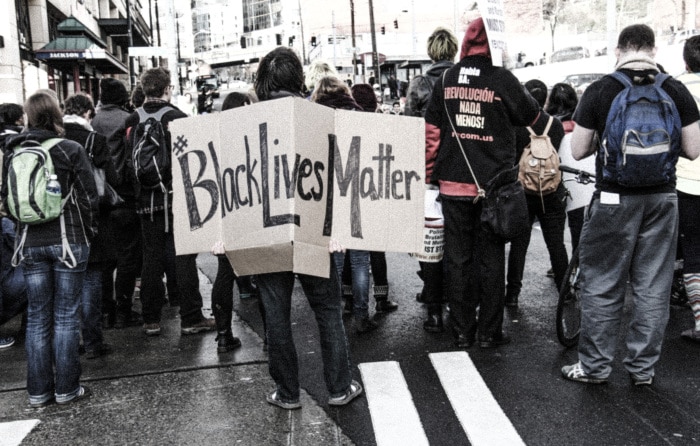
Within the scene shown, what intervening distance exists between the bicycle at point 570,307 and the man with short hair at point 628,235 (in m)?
0.50

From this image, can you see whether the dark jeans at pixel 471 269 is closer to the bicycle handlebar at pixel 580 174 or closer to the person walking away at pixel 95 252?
the bicycle handlebar at pixel 580 174

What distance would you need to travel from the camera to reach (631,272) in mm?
4449

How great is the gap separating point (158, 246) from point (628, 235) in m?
3.67

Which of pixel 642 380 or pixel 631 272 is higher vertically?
pixel 631 272

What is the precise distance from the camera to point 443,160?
5102mm

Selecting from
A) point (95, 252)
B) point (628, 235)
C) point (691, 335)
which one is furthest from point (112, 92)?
point (691, 335)

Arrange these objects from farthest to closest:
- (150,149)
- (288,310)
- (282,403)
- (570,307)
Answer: (150,149) → (570,307) → (282,403) → (288,310)

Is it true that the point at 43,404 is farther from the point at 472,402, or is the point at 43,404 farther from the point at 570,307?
the point at 570,307

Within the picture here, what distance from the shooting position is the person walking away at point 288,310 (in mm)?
4020

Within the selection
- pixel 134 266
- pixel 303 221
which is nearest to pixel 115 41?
pixel 134 266

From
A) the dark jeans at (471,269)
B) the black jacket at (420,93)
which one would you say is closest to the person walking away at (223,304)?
the dark jeans at (471,269)

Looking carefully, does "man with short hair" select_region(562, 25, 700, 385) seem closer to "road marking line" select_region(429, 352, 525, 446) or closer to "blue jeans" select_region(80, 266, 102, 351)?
"road marking line" select_region(429, 352, 525, 446)

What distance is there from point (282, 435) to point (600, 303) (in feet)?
6.93

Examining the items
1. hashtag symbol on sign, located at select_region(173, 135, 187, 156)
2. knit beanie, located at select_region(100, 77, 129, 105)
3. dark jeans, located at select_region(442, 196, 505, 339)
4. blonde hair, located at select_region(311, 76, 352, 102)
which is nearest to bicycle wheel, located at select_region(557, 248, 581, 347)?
dark jeans, located at select_region(442, 196, 505, 339)
